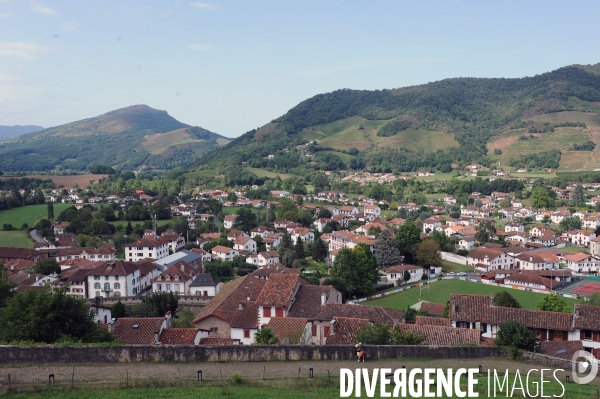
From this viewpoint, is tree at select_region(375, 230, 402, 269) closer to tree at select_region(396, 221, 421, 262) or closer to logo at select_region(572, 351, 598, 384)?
tree at select_region(396, 221, 421, 262)

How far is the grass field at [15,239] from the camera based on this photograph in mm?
51812

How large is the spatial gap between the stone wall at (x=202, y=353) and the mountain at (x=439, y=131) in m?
99.8

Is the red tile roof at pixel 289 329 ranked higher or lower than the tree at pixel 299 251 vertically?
higher

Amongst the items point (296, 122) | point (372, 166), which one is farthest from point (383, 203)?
point (296, 122)

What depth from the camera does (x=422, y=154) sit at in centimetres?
13025

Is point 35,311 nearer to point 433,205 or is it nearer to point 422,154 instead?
point 433,205

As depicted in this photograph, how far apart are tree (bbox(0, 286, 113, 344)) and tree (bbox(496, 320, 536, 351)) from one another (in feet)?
38.2

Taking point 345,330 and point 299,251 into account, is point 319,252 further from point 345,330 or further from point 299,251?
point 345,330

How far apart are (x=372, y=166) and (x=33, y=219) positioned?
261ft

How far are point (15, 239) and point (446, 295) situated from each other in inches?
1733

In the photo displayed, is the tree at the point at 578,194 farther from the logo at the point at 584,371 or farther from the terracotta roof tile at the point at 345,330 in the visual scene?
the logo at the point at 584,371

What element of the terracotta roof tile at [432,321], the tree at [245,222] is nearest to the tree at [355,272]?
the terracotta roof tile at [432,321]

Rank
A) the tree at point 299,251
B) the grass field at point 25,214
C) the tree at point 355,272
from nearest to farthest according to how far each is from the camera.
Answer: the tree at point 355,272 → the tree at point 299,251 → the grass field at point 25,214

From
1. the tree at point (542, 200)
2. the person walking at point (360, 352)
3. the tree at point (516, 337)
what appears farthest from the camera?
the tree at point (542, 200)
